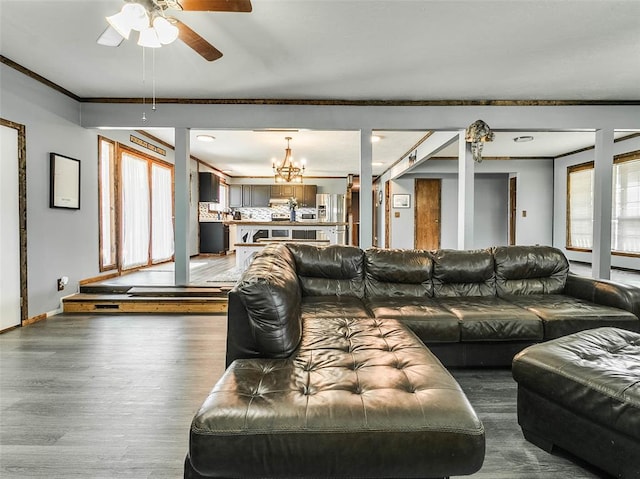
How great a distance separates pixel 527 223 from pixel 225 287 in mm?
7454

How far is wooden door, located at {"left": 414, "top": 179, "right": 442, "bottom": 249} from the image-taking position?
9414 mm

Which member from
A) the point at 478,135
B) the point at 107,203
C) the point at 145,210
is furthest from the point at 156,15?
the point at 145,210

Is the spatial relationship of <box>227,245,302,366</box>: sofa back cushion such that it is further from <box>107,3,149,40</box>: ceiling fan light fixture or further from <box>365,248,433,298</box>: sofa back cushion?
<box>107,3,149,40</box>: ceiling fan light fixture

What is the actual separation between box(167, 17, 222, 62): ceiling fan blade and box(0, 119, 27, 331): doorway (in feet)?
7.73

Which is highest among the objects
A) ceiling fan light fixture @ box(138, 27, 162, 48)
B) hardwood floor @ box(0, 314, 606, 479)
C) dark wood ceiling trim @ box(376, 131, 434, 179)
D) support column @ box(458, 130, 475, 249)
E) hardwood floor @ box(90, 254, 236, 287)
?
dark wood ceiling trim @ box(376, 131, 434, 179)

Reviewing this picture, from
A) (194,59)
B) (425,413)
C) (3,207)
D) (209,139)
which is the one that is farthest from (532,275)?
(209,139)

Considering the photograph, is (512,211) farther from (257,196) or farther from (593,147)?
(257,196)

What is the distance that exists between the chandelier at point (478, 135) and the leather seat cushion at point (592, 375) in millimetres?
3108

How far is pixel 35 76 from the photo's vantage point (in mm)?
3908

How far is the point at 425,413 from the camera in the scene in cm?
121

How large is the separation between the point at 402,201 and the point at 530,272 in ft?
20.8

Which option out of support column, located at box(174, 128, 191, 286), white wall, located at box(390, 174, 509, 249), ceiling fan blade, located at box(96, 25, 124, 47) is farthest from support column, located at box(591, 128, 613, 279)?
ceiling fan blade, located at box(96, 25, 124, 47)

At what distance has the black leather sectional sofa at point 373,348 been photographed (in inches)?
46.0

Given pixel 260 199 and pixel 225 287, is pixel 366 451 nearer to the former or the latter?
pixel 225 287
